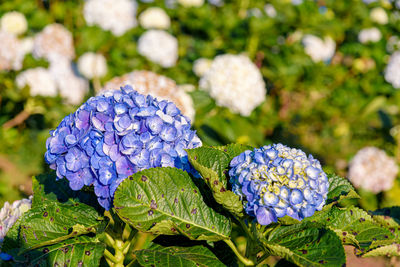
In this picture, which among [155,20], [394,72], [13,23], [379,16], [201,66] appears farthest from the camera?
[379,16]

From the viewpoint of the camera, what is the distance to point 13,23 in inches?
162

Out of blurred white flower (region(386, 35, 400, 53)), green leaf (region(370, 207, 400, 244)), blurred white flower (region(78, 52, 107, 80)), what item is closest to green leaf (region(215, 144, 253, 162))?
green leaf (region(370, 207, 400, 244))

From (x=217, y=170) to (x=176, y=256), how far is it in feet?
0.81

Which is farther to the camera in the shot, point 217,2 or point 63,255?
point 217,2

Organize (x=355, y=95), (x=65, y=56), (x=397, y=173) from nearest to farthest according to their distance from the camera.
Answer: (x=397, y=173)
(x=65, y=56)
(x=355, y=95)

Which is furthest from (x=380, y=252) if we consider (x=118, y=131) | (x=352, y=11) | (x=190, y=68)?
(x=352, y=11)

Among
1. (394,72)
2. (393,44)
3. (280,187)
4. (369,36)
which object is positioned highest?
(280,187)

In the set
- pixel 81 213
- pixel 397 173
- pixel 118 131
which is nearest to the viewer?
pixel 118 131

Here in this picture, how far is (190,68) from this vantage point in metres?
4.15

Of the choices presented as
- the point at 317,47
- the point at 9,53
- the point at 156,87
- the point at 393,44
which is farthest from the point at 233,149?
the point at 393,44

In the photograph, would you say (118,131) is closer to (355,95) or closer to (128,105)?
(128,105)

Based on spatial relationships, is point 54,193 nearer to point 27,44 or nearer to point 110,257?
point 110,257

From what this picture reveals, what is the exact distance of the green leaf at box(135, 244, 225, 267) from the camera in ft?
3.19

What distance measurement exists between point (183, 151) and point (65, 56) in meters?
3.37
